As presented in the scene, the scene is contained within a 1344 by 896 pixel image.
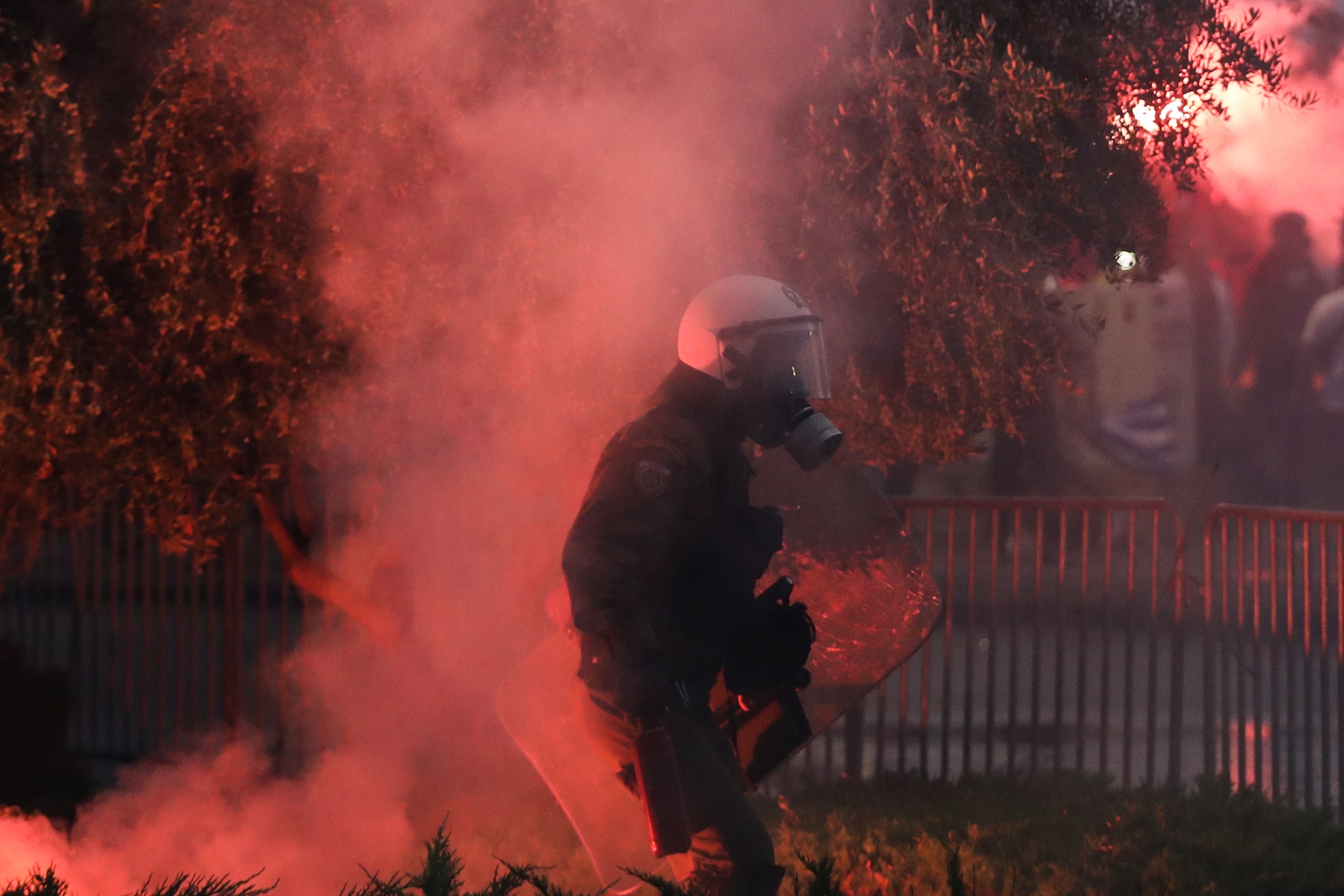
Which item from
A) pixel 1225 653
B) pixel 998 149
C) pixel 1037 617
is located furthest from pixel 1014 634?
pixel 998 149

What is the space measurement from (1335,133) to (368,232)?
178 inches

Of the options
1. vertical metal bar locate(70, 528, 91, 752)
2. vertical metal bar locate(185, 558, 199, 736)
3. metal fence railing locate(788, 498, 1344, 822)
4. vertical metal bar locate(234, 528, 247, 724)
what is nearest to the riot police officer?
metal fence railing locate(788, 498, 1344, 822)

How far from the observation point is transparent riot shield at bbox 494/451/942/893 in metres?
3.55

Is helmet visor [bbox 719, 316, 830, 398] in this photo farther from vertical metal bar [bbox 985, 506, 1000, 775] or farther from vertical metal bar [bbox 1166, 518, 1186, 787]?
vertical metal bar [bbox 1166, 518, 1186, 787]

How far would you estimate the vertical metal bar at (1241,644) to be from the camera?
582 centimetres

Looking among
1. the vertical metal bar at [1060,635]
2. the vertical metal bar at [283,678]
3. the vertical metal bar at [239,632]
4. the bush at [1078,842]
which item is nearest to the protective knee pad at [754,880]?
the bush at [1078,842]

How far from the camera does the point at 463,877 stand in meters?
4.67

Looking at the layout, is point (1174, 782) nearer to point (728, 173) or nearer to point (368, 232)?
point (728, 173)

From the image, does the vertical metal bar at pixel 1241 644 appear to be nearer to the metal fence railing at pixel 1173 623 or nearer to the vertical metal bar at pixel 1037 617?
the metal fence railing at pixel 1173 623

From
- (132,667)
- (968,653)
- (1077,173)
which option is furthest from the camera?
(132,667)

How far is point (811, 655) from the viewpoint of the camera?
384 cm

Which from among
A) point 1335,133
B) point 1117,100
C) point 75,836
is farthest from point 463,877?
point 1335,133

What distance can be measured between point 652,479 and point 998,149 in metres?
1.83

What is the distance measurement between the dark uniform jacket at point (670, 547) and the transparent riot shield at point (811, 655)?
1.32ft
